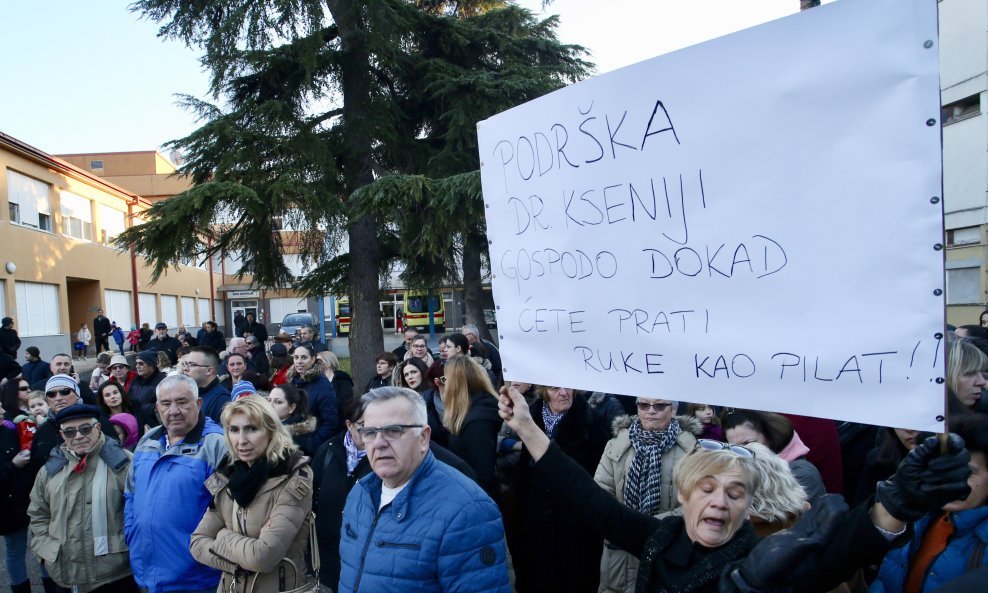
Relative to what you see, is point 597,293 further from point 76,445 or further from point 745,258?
point 76,445

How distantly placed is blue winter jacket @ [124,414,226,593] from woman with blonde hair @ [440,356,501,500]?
1.39 meters

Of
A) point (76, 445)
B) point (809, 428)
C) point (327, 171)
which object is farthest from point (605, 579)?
point (327, 171)

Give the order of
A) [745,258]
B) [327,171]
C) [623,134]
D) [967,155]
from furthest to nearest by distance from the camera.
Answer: [967,155]
[327,171]
[623,134]
[745,258]

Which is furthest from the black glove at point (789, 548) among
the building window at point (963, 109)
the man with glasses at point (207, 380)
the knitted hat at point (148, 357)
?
the building window at point (963, 109)

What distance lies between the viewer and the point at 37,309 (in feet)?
80.0

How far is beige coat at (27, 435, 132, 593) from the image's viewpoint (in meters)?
3.87

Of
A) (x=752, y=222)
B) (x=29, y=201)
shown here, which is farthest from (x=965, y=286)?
(x=29, y=201)

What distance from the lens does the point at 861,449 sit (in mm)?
3943

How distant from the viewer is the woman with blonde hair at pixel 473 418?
399cm

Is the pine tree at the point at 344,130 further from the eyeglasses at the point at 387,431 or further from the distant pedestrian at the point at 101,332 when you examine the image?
the distant pedestrian at the point at 101,332

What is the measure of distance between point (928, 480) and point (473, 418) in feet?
9.42

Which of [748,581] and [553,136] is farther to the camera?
[553,136]

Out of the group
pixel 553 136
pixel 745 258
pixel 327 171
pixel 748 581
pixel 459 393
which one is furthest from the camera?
pixel 327 171

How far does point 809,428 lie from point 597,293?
1.98 metres
